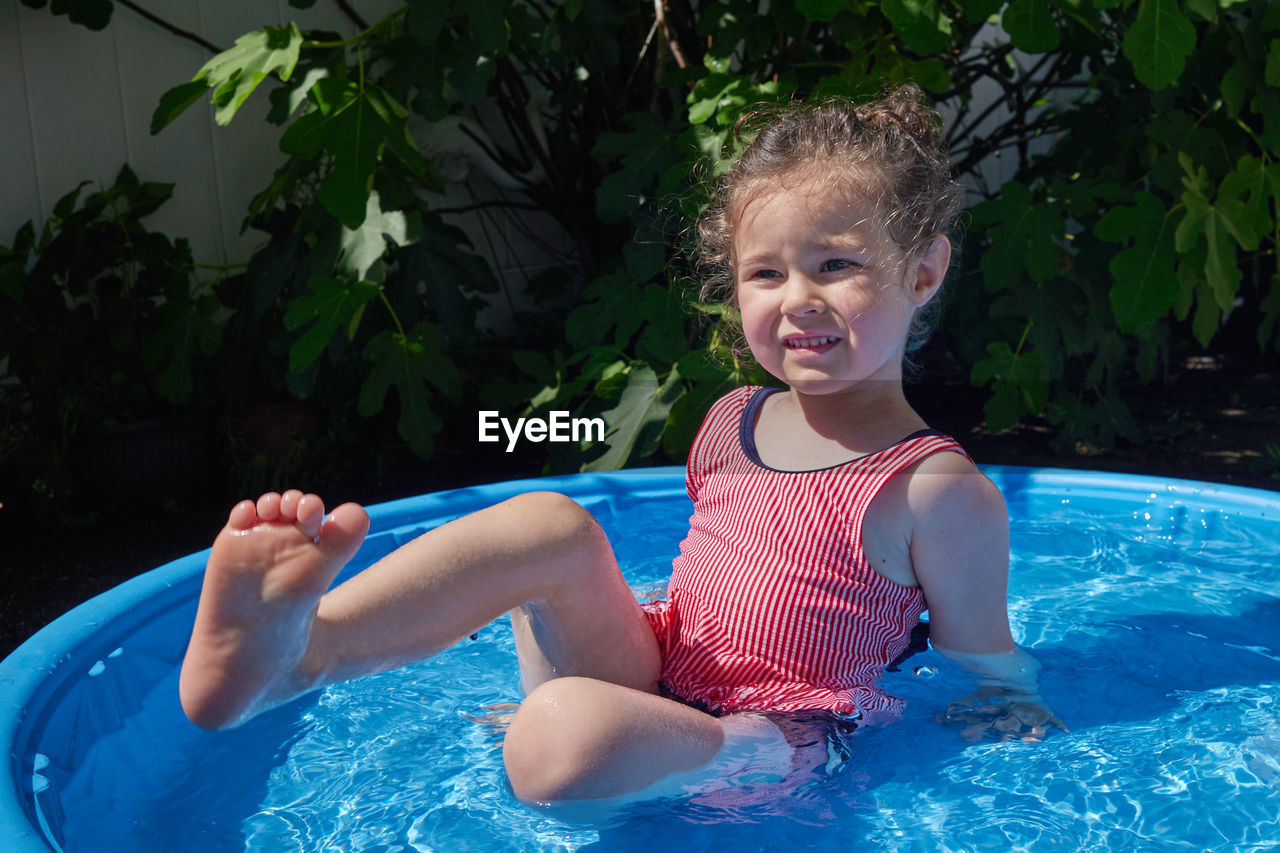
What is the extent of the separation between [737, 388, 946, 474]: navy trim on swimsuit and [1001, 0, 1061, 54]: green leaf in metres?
1.08

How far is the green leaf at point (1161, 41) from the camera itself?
234cm

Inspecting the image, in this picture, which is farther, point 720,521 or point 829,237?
point 720,521

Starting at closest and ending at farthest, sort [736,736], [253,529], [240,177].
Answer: [253,529] < [736,736] < [240,177]

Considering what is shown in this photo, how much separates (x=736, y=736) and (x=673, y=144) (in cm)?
176

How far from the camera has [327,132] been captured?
2516 millimetres

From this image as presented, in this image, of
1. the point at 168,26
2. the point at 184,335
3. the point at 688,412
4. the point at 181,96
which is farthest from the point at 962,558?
the point at 168,26

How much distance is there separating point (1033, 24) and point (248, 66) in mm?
1620

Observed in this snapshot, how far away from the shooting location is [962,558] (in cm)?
150

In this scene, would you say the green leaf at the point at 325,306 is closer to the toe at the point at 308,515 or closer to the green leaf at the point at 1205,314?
the toe at the point at 308,515

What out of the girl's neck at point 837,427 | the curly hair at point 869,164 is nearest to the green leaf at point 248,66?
the curly hair at point 869,164

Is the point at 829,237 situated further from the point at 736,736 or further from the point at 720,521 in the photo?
the point at 736,736

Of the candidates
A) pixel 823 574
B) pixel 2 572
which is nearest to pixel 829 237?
pixel 823 574

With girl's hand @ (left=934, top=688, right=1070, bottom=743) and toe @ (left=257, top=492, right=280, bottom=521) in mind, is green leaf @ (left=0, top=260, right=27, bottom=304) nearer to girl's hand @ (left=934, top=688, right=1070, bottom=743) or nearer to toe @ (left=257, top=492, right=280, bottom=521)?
toe @ (left=257, top=492, right=280, bottom=521)

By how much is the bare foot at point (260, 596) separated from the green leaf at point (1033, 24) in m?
1.80
